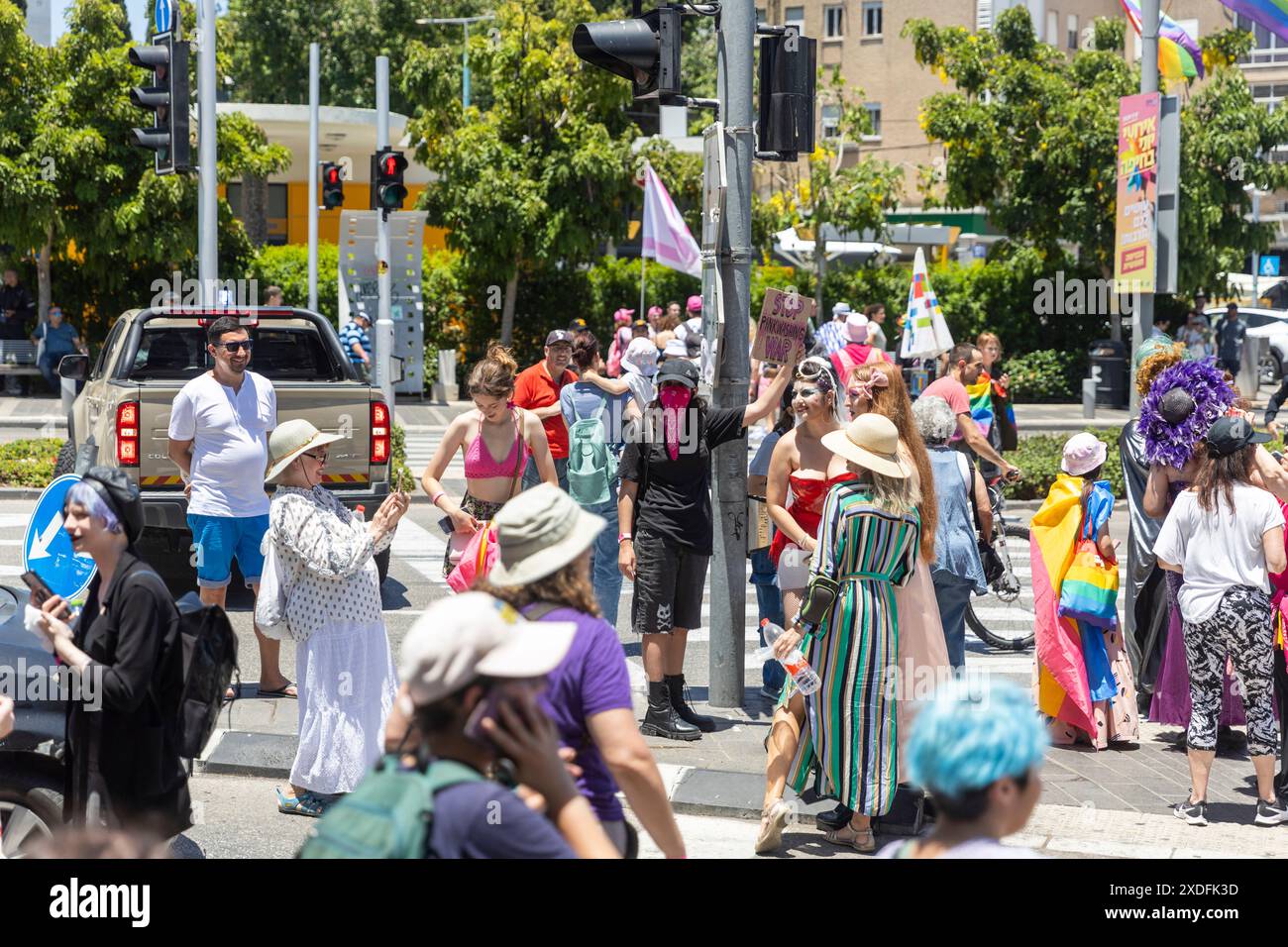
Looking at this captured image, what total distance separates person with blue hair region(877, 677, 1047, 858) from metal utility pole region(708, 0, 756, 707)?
543 centimetres

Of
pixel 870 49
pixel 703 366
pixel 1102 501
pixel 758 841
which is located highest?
pixel 870 49

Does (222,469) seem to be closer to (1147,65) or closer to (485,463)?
(485,463)

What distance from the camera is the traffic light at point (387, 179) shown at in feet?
57.5

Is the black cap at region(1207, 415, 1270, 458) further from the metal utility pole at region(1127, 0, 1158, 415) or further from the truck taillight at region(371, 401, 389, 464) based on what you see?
the metal utility pole at region(1127, 0, 1158, 415)

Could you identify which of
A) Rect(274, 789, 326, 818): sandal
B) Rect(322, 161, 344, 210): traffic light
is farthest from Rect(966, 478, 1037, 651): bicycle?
Rect(322, 161, 344, 210): traffic light

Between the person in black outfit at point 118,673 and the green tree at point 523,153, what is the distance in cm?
2425

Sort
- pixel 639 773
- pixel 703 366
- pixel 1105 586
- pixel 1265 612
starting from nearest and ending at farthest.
Answer: pixel 639 773 → pixel 1265 612 → pixel 1105 586 → pixel 703 366

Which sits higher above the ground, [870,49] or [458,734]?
[870,49]

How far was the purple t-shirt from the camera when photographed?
12.2 feet

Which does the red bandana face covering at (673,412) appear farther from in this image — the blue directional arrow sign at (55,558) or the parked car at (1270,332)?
the parked car at (1270,332)
